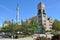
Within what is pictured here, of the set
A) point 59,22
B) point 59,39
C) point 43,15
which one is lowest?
point 59,39

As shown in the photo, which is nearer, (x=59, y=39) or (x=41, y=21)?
(x=59, y=39)

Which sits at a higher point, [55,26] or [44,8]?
[44,8]

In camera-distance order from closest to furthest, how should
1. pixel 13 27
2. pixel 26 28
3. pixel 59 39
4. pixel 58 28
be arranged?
1. pixel 59 39
2. pixel 13 27
3. pixel 26 28
4. pixel 58 28

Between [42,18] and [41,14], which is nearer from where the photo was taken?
[41,14]

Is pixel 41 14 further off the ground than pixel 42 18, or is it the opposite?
pixel 41 14

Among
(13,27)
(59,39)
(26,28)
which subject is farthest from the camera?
(26,28)

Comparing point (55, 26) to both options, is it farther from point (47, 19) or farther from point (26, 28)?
point (47, 19)

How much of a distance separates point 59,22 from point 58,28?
11.9 ft

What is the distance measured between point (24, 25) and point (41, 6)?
36.7 m

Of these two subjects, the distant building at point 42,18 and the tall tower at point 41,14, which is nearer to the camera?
the tall tower at point 41,14

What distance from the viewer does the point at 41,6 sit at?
93500 millimetres

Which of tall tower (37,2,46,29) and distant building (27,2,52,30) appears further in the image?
distant building (27,2,52,30)

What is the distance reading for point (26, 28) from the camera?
59.1 metres

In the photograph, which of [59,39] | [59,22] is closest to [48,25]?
[59,22]
